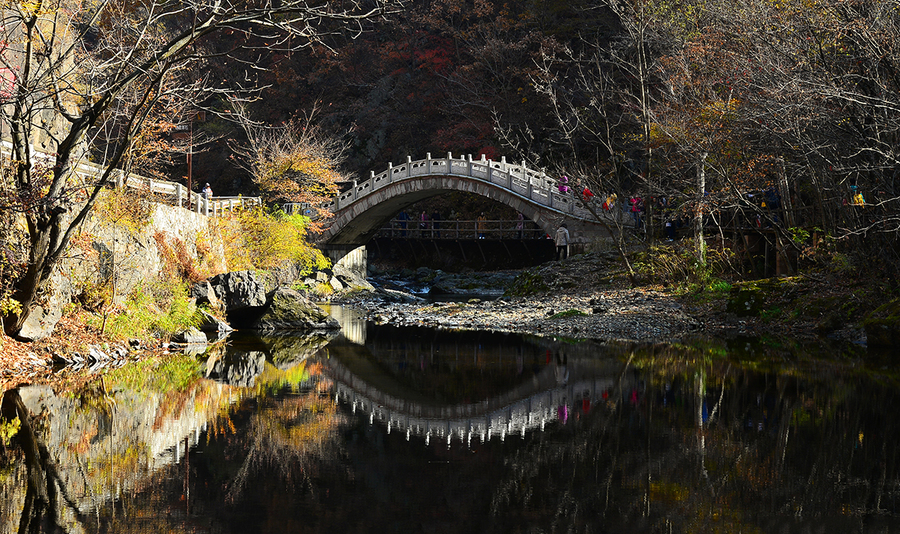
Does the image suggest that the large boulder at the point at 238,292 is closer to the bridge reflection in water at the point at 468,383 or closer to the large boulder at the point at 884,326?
the bridge reflection in water at the point at 468,383

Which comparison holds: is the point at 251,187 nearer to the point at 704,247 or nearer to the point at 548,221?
the point at 548,221

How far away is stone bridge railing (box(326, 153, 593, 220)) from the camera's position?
27984 millimetres

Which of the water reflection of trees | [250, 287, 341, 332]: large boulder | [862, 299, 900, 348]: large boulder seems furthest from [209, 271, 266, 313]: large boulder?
[862, 299, 900, 348]: large boulder

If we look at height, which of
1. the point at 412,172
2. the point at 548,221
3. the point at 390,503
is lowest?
the point at 390,503

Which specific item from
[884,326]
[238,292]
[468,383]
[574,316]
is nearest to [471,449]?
[468,383]

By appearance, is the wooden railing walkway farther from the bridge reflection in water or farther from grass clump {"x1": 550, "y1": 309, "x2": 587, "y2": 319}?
grass clump {"x1": 550, "y1": 309, "x2": 587, "y2": 319}

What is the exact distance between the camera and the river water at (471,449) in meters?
4.66

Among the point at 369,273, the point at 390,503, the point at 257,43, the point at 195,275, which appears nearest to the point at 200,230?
the point at 195,275

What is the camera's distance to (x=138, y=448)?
20.8ft

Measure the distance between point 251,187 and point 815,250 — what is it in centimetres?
3418

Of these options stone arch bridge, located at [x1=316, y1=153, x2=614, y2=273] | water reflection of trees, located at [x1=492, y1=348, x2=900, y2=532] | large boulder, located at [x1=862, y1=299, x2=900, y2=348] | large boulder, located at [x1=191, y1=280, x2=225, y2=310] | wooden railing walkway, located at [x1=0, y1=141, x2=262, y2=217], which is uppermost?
stone arch bridge, located at [x1=316, y1=153, x2=614, y2=273]

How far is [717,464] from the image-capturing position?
5.78 metres

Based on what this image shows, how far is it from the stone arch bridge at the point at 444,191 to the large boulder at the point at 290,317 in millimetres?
10979

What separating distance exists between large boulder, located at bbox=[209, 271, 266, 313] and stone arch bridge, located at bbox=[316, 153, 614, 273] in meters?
12.0
